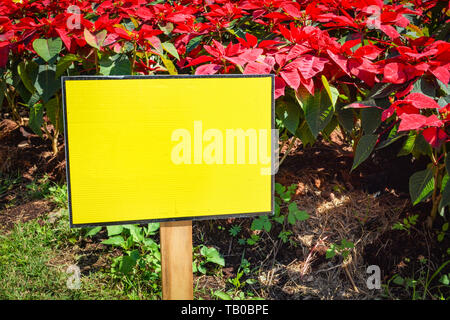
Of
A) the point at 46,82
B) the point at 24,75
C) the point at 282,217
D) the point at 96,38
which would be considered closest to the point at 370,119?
the point at 282,217

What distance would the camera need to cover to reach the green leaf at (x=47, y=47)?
4.87 ft

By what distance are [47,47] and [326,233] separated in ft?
4.12

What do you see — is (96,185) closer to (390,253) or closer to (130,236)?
(130,236)

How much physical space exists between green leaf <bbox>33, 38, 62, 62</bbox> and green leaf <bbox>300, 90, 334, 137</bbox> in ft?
2.69

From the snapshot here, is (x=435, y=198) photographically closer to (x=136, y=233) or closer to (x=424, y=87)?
(x=424, y=87)

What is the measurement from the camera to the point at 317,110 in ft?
4.63

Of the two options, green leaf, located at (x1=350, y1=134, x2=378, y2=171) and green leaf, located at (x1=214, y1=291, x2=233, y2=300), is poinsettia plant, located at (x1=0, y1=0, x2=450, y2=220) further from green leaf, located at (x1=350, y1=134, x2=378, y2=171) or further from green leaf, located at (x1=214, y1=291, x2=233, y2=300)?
green leaf, located at (x1=214, y1=291, x2=233, y2=300)

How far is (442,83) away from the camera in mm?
1321

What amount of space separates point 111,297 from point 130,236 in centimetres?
28

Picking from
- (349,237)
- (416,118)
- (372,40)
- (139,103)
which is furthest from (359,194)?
(139,103)

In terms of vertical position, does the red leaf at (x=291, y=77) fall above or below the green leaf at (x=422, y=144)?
above

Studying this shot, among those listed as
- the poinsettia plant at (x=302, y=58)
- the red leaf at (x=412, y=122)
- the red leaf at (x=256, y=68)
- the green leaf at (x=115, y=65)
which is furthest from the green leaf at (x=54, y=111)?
the red leaf at (x=412, y=122)
